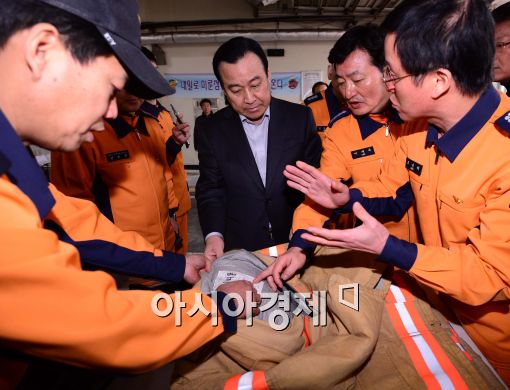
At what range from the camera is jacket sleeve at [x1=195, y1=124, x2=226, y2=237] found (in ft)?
7.39

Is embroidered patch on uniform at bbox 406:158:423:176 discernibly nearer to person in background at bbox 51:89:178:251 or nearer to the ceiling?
person in background at bbox 51:89:178:251

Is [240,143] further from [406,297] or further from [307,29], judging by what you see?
[307,29]

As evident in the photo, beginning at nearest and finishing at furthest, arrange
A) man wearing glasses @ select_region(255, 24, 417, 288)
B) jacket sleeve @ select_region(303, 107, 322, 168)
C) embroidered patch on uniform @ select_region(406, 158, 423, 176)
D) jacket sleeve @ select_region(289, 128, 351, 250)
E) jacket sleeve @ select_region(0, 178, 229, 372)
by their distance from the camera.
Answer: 1. jacket sleeve @ select_region(0, 178, 229, 372)
2. embroidered patch on uniform @ select_region(406, 158, 423, 176)
3. jacket sleeve @ select_region(289, 128, 351, 250)
4. man wearing glasses @ select_region(255, 24, 417, 288)
5. jacket sleeve @ select_region(303, 107, 322, 168)

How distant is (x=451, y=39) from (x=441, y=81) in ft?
0.48

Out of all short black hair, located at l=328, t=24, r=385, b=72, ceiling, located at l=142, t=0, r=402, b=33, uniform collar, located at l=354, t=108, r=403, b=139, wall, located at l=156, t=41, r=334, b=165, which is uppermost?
ceiling, located at l=142, t=0, r=402, b=33

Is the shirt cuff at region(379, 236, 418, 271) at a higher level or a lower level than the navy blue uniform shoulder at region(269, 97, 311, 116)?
lower

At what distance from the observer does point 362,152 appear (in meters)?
2.16

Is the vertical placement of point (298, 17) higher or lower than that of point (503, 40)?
higher

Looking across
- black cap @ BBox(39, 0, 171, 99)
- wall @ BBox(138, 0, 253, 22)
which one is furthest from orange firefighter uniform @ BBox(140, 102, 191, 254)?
wall @ BBox(138, 0, 253, 22)

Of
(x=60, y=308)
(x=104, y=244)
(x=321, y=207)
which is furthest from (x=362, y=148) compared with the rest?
(x=60, y=308)

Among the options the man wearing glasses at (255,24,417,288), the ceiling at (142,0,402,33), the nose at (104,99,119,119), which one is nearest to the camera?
the nose at (104,99,119,119)

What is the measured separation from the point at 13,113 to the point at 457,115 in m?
1.54

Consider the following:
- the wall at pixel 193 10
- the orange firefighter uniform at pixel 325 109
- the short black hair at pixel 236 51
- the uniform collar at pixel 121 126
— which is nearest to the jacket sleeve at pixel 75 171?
the uniform collar at pixel 121 126

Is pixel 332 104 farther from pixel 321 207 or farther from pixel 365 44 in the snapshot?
pixel 321 207
